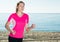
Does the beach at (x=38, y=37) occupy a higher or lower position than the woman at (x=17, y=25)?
lower

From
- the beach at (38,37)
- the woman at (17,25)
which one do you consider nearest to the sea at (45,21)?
the beach at (38,37)

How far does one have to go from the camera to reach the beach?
301 cm

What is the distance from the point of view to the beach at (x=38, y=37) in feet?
9.86

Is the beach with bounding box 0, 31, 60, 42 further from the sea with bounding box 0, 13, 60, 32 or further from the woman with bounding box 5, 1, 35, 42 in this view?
the woman with bounding box 5, 1, 35, 42

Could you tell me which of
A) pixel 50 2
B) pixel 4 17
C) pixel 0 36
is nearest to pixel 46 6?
pixel 50 2

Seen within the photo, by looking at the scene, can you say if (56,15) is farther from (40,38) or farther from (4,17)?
(4,17)

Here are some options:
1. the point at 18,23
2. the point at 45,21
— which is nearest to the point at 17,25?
the point at 18,23

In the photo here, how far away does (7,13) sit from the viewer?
294 centimetres

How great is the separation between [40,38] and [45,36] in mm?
103

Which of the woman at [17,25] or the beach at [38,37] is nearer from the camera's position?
the woman at [17,25]

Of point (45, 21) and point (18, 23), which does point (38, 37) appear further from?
point (18, 23)

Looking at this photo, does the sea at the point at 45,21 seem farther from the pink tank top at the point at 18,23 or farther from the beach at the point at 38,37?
the pink tank top at the point at 18,23

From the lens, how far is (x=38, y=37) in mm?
3076

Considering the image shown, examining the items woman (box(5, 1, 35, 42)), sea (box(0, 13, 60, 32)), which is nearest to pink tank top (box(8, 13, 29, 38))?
woman (box(5, 1, 35, 42))
